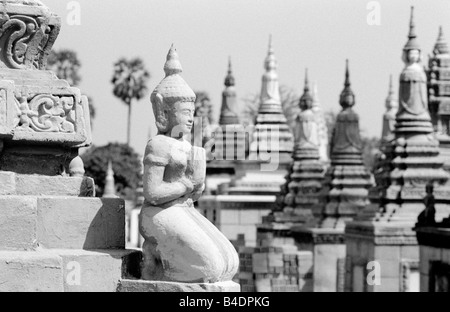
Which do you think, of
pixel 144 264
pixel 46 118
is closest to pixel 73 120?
pixel 46 118

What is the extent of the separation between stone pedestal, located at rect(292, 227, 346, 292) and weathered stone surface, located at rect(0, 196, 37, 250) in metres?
25.3

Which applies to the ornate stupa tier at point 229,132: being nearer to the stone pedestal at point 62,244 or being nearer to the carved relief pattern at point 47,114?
the carved relief pattern at point 47,114

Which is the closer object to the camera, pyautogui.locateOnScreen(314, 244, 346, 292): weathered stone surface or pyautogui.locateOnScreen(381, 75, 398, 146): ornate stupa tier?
pyautogui.locateOnScreen(314, 244, 346, 292): weathered stone surface

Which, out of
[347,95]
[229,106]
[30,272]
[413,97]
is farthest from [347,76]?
[30,272]

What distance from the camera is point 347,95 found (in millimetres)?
38656

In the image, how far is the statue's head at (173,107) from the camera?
11727mm

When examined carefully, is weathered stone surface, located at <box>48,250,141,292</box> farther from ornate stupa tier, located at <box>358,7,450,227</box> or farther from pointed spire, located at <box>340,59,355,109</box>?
pointed spire, located at <box>340,59,355,109</box>

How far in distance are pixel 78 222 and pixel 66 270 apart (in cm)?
45

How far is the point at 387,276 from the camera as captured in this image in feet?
101

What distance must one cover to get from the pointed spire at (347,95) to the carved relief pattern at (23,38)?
26.6 meters

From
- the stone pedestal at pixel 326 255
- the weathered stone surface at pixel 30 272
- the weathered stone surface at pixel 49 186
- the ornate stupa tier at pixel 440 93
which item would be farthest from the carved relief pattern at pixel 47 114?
the stone pedestal at pixel 326 255

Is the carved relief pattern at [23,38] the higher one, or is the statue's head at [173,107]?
the carved relief pattern at [23,38]

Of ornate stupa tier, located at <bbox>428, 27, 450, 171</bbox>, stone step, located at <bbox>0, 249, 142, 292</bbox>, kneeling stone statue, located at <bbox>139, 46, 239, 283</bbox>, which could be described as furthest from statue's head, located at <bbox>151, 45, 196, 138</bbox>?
ornate stupa tier, located at <bbox>428, 27, 450, 171</bbox>

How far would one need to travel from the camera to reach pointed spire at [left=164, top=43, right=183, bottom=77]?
11852mm
